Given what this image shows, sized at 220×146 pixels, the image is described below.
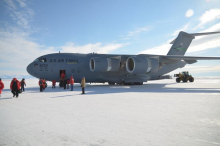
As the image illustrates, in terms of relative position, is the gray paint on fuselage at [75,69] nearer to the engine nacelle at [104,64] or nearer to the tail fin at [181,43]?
the engine nacelle at [104,64]

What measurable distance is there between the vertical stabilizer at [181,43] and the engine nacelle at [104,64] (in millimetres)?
8600

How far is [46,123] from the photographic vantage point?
10.3 feet

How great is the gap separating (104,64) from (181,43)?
1122 centimetres

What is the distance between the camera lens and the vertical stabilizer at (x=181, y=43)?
57.9 feet

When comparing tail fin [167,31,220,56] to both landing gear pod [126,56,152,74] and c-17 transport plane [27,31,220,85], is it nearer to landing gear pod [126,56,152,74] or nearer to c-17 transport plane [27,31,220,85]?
c-17 transport plane [27,31,220,85]

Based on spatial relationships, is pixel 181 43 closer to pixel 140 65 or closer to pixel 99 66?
Answer: pixel 140 65

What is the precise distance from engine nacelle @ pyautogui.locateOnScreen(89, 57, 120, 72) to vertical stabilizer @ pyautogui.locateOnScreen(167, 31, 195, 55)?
339 inches

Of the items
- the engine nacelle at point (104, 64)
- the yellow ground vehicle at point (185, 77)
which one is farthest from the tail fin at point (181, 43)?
the engine nacelle at point (104, 64)

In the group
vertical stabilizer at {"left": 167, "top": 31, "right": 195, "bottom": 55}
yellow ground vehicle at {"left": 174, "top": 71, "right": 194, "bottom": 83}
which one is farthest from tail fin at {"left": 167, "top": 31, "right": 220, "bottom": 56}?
yellow ground vehicle at {"left": 174, "top": 71, "right": 194, "bottom": 83}

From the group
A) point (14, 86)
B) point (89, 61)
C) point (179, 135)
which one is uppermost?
point (89, 61)

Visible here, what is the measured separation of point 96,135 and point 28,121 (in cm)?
190

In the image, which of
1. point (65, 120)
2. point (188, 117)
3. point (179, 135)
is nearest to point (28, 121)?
point (65, 120)

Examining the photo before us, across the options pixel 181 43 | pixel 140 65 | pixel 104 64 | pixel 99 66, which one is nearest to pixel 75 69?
pixel 99 66

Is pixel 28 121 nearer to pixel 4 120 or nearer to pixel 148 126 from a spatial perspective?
pixel 4 120
